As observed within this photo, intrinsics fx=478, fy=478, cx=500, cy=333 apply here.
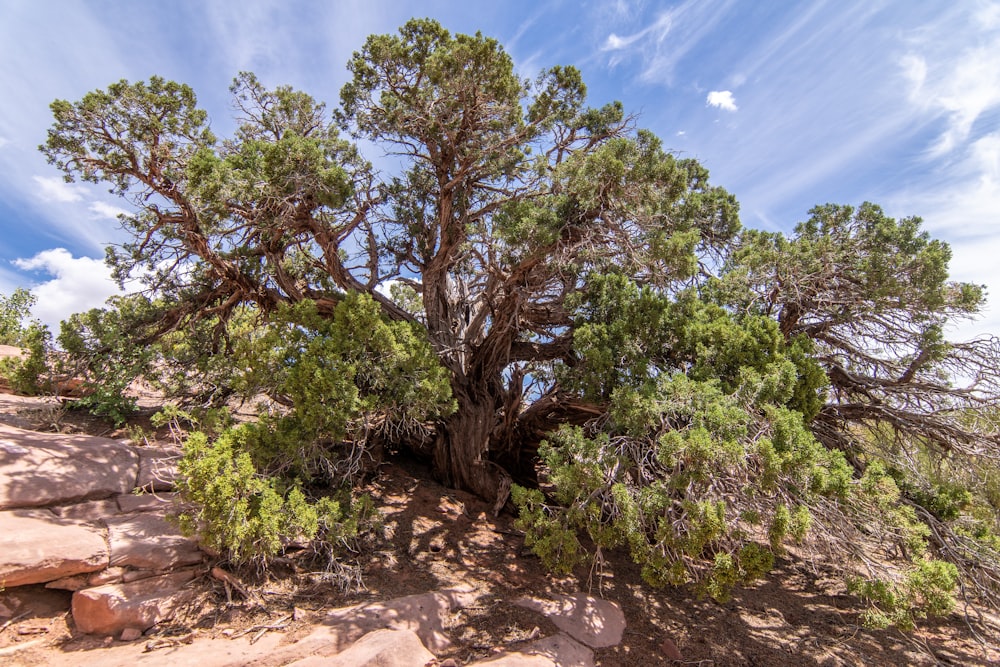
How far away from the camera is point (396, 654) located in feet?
13.5

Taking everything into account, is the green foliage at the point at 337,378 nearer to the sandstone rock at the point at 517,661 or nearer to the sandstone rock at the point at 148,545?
the sandstone rock at the point at 148,545

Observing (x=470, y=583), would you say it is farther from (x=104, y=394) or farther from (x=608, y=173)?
(x=104, y=394)

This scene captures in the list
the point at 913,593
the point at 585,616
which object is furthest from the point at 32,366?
the point at 913,593

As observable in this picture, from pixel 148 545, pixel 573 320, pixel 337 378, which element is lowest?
pixel 148 545

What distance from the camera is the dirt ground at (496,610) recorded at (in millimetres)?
4441

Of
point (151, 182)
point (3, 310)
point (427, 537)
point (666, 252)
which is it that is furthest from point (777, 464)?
point (3, 310)

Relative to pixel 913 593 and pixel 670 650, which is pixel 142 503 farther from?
pixel 913 593

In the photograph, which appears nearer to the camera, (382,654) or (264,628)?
(382,654)

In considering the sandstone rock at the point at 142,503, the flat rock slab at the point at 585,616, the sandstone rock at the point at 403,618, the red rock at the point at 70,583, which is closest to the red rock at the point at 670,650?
the flat rock slab at the point at 585,616

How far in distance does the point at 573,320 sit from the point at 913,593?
4.28 meters

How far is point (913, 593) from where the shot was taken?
12.6ft

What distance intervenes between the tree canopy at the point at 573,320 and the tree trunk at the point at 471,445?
49 mm

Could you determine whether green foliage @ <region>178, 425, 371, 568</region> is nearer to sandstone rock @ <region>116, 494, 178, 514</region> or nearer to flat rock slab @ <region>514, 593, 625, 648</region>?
sandstone rock @ <region>116, 494, 178, 514</region>

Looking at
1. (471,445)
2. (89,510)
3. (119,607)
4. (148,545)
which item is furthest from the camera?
(471,445)
